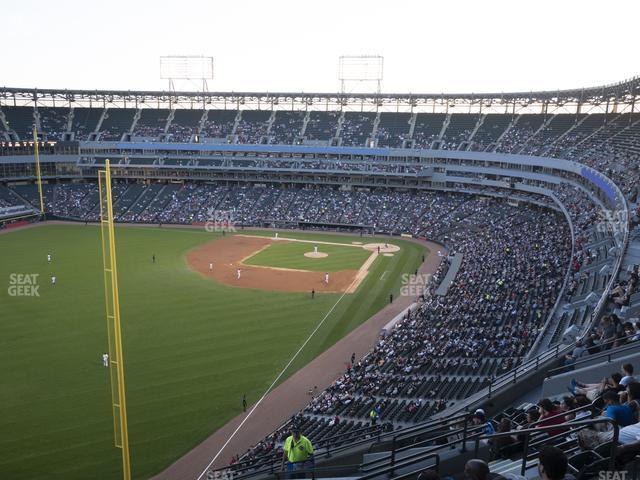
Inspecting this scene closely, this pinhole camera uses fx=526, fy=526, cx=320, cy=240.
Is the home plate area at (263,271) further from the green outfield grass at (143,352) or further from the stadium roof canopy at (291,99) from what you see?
the stadium roof canopy at (291,99)

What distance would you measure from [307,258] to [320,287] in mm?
9791

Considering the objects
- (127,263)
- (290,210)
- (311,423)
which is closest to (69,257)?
(127,263)

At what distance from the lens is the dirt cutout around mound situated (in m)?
40.3

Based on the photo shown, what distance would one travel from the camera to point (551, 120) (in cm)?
6281

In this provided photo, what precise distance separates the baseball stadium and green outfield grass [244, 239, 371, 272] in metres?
0.44

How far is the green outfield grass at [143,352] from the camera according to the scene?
18.9 meters

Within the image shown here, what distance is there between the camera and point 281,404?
73.6 ft

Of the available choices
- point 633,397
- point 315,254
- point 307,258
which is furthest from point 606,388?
point 315,254

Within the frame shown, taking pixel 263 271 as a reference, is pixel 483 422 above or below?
above
